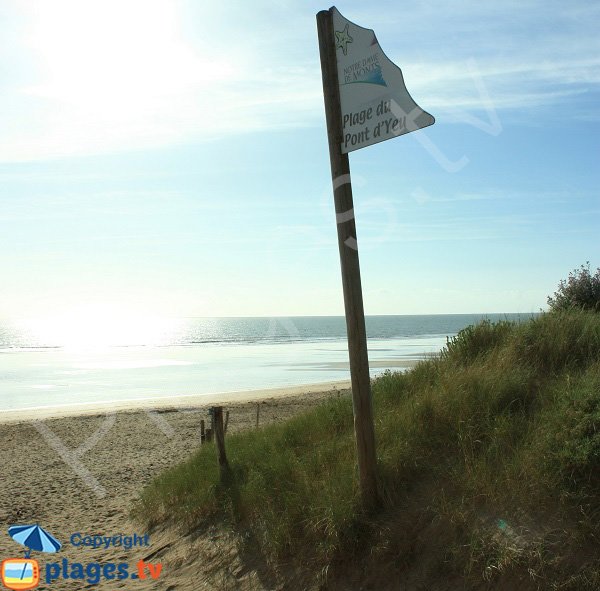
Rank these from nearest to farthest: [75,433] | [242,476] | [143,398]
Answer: [242,476] → [75,433] → [143,398]

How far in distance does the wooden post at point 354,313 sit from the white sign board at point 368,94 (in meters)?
0.11

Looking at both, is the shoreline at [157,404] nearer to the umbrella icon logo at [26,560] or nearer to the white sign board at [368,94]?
the umbrella icon logo at [26,560]

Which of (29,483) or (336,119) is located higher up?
(336,119)

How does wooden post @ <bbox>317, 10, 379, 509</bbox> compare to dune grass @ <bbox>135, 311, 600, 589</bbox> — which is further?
wooden post @ <bbox>317, 10, 379, 509</bbox>

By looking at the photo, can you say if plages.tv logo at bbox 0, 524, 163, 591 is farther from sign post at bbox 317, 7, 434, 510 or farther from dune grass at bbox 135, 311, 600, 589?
sign post at bbox 317, 7, 434, 510

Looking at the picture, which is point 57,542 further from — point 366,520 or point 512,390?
point 512,390

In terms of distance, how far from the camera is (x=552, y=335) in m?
6.66

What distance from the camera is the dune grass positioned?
4.00m

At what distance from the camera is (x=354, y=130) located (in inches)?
188

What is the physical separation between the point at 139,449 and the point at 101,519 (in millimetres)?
5614

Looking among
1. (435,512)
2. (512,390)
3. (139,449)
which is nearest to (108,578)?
(435,512)

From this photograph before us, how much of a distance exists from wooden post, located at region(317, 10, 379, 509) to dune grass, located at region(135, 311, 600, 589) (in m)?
0.25

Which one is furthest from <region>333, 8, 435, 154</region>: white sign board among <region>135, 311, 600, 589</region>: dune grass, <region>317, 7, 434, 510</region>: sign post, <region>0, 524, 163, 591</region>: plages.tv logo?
<region>0, 524, 163, 591</region>: plages.tv logo

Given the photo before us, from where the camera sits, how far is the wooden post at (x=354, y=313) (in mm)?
4754
